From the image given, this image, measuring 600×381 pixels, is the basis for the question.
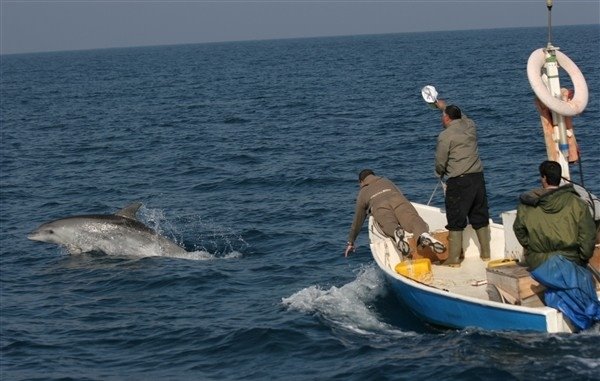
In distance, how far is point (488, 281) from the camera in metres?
14.0

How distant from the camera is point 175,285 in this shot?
18844 mm

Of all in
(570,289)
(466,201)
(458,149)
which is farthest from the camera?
(466,201)

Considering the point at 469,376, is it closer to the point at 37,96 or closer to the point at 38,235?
the point at 38,235

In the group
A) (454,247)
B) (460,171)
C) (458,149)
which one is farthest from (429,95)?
(454,247)

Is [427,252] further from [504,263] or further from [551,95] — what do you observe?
[551,95]

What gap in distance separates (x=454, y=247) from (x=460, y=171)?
128 cm

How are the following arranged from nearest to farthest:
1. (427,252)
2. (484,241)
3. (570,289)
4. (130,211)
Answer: (570,289) < (484,241) < (427,252) < (130,211)

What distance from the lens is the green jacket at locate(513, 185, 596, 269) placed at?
1293 centimetres

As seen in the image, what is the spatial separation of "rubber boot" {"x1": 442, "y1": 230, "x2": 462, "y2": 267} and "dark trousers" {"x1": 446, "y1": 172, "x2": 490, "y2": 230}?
0.13 meters

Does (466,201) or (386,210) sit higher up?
(466,201)

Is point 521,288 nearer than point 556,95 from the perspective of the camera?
Yes

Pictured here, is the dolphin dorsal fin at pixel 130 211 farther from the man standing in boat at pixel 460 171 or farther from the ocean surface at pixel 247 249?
the man standing in boat at pixel 460 171

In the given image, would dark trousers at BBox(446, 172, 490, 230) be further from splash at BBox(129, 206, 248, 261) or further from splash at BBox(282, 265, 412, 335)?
splash at BBox(129, 206, 248, 261)

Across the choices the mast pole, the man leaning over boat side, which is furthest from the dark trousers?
the man leaning over boat side
